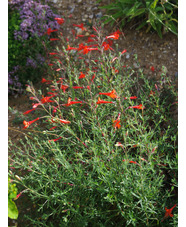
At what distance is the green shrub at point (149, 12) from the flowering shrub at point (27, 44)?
3.53 feet

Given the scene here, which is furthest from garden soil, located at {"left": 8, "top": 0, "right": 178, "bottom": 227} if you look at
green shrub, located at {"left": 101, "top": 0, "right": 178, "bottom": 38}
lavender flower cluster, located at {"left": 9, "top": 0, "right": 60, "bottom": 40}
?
lavender flower cluster, located at {"left": 9, "top": 0, "right": 60, "bottom": 40}

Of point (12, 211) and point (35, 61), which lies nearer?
point (12, 211)

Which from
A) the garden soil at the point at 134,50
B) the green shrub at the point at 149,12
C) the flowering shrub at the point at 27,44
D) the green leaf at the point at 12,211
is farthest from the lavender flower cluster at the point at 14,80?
the green leaf at the point at 12,211

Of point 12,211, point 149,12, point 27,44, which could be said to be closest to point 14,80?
point 27,44

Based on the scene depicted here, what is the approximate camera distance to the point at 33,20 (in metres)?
4.82

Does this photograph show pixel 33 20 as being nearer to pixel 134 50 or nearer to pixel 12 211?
pixel 134 50

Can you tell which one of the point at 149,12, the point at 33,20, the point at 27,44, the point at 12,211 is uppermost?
the point at 149,12

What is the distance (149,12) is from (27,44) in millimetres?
1960

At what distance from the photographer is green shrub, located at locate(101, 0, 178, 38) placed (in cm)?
411

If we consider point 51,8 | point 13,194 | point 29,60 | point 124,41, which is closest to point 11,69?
point 29,60

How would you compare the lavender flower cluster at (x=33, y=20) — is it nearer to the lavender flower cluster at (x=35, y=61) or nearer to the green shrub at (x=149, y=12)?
the lavender flower cluster at (x=35, y=61)

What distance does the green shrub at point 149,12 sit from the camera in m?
4.11

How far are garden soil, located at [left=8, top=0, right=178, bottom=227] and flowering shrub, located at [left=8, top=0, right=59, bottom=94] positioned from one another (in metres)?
0.37

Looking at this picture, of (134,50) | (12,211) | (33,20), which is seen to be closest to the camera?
(12,211)
